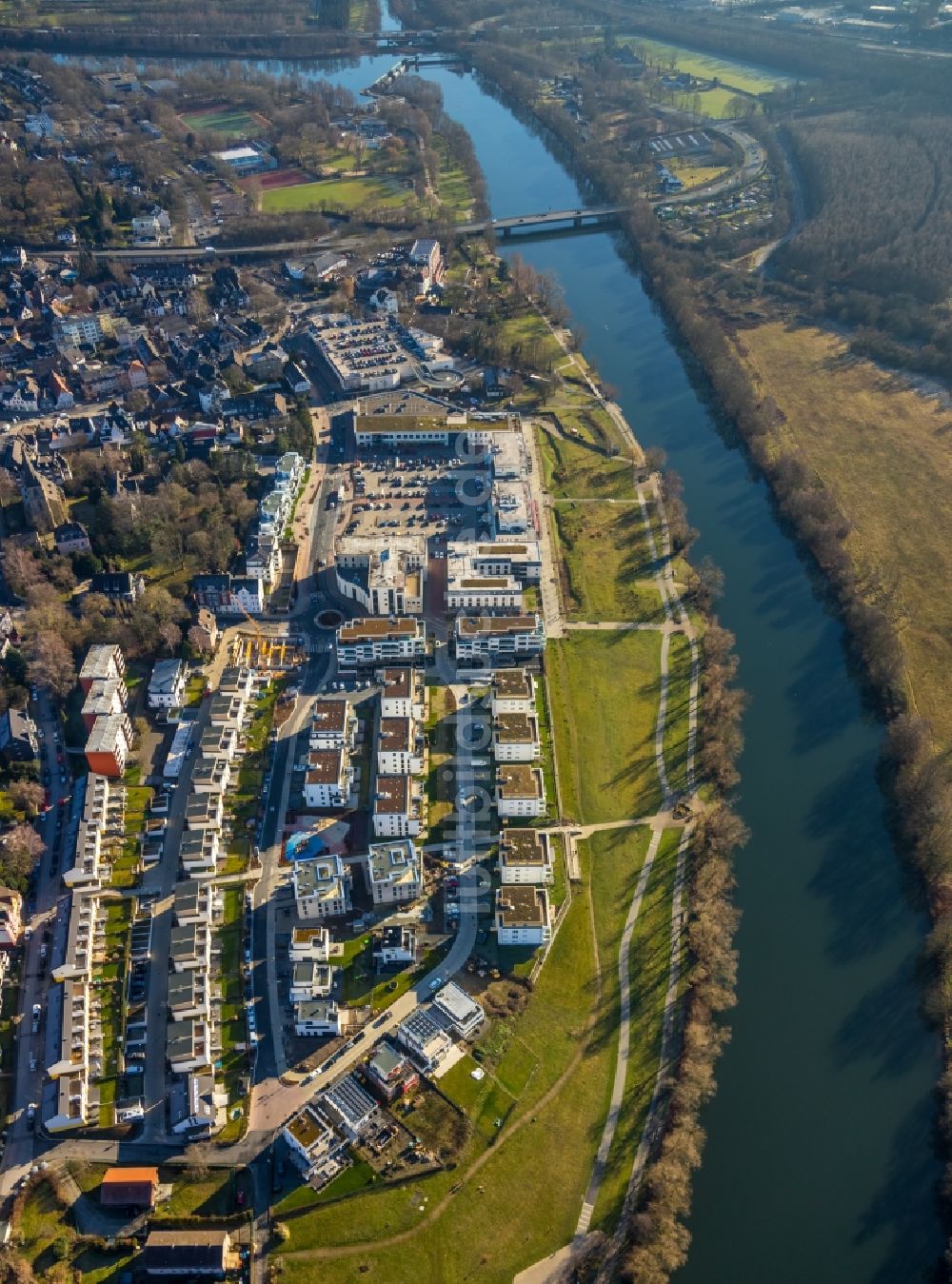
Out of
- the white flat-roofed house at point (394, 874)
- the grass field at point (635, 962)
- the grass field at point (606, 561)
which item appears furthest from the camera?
the grass field at point (606, 561)

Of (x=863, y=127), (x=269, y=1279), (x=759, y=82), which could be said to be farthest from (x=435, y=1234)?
(x=759, y=82)

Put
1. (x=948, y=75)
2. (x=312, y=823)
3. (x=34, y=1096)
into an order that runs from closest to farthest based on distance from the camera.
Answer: (x=34, y=1096), (x=312, y=823), (x=948, y=75)

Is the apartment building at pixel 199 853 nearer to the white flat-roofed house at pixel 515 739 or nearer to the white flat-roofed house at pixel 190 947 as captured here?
the white flat-roofed house at pixel 190 947

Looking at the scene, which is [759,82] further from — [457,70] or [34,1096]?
[34,1096]

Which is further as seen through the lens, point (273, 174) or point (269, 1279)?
point (273, 174)

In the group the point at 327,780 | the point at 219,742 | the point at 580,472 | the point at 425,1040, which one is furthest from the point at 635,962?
the point at 580,472

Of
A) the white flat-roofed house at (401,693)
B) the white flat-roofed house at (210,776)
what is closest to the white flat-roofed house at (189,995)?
the white flat-roofed house at (210,776)
